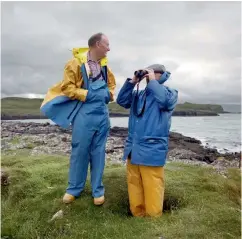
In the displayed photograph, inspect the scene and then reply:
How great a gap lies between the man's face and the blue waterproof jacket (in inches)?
38.7

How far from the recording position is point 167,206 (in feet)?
22.0

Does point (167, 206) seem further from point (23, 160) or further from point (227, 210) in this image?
point (23, 160)

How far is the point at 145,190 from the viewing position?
19.9 feet

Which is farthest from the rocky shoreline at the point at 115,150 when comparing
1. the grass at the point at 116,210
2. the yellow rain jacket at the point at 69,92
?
the yellow rain jacket at the point at 69,92

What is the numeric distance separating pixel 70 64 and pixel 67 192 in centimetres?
240

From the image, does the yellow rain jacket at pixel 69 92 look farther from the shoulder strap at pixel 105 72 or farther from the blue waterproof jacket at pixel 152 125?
the blue waterproof jacket at pixel 152 125

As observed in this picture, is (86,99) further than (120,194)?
No

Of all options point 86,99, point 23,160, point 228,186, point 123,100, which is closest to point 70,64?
point 86,99

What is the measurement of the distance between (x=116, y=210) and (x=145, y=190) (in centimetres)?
80

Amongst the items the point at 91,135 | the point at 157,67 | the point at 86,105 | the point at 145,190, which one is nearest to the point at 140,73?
the point at 157,67

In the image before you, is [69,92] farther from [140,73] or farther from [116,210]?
[116,210]

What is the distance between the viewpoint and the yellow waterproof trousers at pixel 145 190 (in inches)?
235

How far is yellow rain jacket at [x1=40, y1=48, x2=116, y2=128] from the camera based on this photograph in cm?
604

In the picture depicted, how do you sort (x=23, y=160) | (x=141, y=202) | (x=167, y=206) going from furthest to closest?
(x=23, y=160)
(x=167, y=206)
(x=141, y=202)
